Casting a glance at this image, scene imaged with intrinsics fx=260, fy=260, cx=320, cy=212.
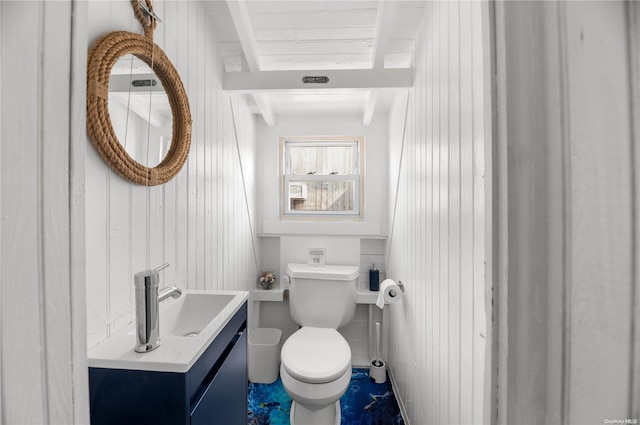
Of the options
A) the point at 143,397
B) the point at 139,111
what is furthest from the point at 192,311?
the point at 139,111

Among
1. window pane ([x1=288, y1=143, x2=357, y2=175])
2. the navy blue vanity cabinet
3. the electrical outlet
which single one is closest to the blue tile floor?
the electrical outlet

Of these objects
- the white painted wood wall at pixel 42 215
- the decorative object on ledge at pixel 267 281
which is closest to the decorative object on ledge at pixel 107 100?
the white painted wood wall at pixel 42 215

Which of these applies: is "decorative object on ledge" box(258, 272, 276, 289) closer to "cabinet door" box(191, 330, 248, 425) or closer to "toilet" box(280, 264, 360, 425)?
"toilet" box(280, 264, 360, 425)

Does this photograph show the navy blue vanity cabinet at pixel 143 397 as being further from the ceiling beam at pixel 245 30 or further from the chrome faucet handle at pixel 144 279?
the ceiling beam at pixel 245 30

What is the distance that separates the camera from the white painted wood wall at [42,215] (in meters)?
0.27

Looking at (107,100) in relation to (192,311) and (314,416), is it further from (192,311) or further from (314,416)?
(314,416)

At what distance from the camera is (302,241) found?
220 cm

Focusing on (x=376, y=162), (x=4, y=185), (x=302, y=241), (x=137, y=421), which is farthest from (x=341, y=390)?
(x=376, y=162)

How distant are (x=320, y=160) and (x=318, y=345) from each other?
1.49 meters

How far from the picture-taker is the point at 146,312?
0.70m

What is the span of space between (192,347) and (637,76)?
100 cm

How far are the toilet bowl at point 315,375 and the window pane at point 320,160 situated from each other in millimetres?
1346

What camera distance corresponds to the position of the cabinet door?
75 centimetres

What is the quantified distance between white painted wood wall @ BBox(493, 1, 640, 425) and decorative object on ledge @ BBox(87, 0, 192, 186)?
35.0 inches
